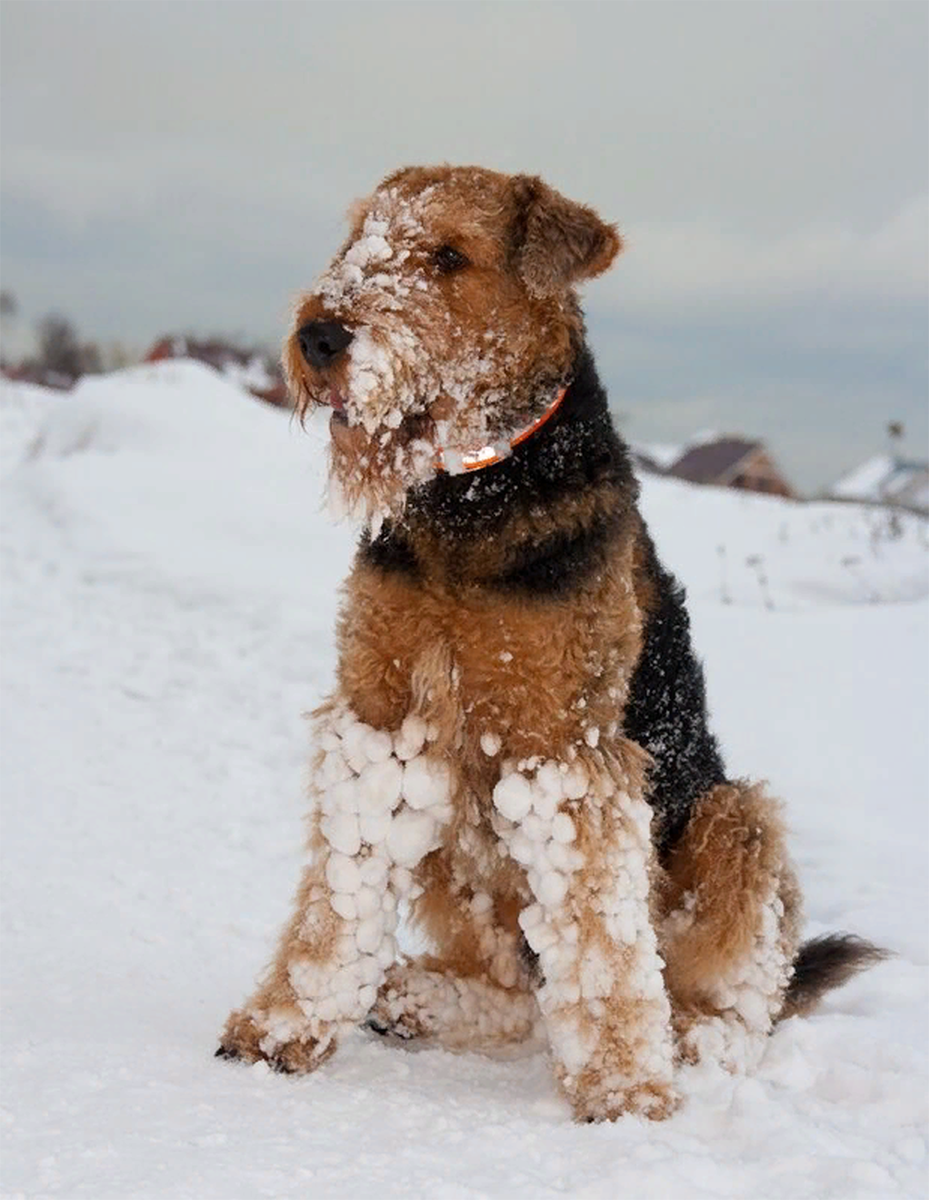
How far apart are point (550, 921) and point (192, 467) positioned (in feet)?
31.6

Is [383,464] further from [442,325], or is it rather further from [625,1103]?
[625,1103]

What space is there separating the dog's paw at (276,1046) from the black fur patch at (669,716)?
45.5 inches

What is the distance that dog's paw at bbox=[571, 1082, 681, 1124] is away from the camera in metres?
3.01

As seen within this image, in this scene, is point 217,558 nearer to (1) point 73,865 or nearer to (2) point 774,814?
(1) point 73,865

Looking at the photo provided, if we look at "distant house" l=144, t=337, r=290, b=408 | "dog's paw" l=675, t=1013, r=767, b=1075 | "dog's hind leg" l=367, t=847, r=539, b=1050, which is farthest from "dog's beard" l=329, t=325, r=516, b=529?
"distant house" l=144, t=337, r=290, b=408

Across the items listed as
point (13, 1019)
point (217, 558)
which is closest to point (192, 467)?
point (217, 558)

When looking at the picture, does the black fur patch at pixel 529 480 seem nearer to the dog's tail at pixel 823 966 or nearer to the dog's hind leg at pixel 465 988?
the dog's hind leg at pixel 465 988

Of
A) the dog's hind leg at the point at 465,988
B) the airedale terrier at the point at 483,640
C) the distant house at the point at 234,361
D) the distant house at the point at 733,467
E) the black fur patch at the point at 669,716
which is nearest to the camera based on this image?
the airedale terrier at the point at 483,640

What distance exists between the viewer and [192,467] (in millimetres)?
12008

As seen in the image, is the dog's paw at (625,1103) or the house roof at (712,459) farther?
the house roof at (712,459)

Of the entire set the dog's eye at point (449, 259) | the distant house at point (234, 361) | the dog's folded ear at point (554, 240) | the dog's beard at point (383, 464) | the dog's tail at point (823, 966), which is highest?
the distant house at point (234, 361)

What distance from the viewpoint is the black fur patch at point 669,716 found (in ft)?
11.4

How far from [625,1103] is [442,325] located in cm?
206

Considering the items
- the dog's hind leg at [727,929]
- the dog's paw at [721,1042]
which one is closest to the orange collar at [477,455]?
the dog's hind leg at [727,929]
